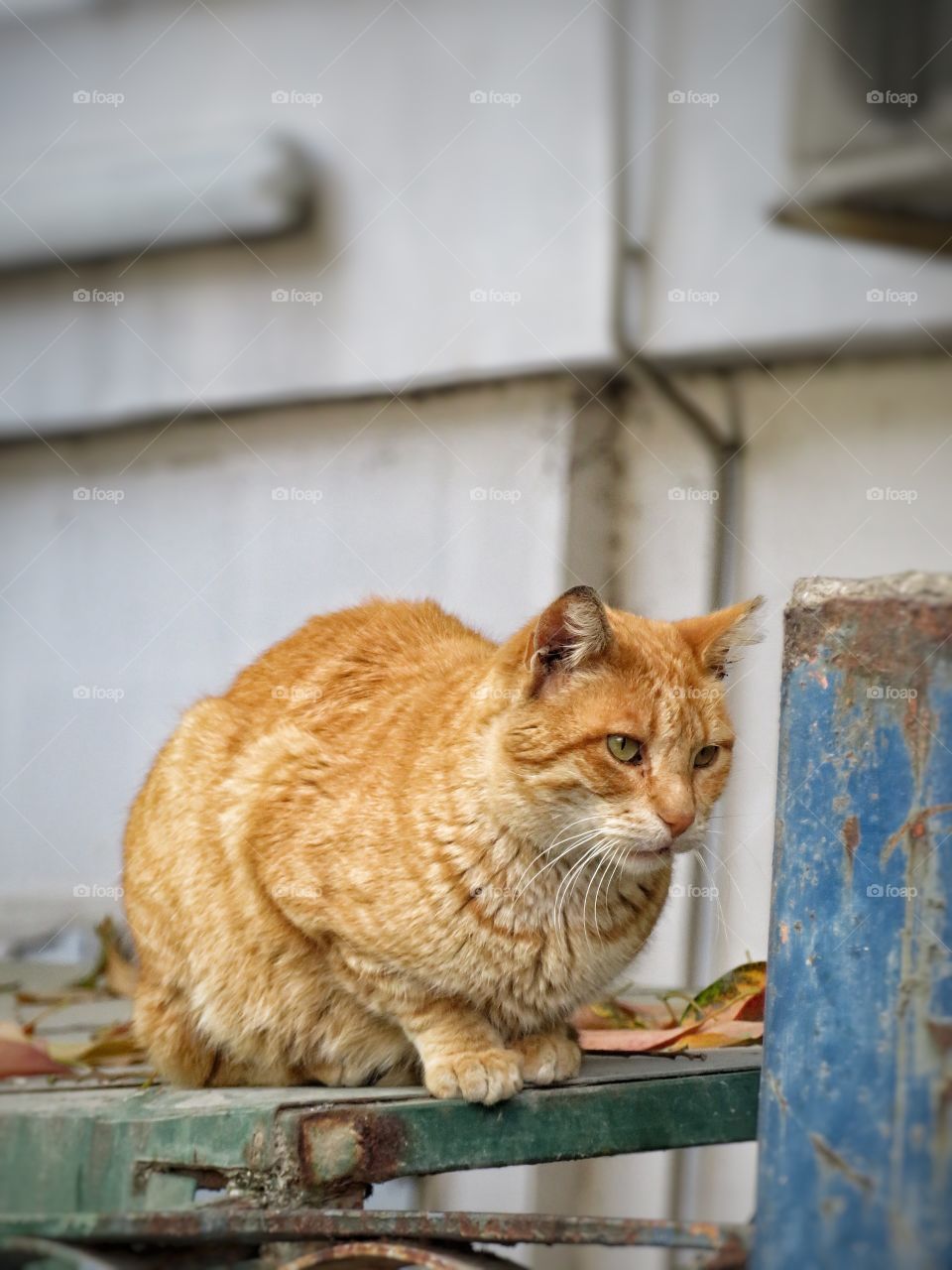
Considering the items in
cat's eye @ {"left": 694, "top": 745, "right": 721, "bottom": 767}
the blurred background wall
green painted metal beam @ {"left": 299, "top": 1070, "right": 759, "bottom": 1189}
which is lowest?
green painted metal beam @ {"left": 299, "top": 1070, "right": 759, "bottom": 1189}

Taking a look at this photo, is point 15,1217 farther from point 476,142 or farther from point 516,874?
point 476,142

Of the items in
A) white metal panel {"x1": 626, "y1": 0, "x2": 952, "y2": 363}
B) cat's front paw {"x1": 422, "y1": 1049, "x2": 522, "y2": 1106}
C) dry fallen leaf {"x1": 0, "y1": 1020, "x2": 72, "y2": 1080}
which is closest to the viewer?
cat's front paw {"x1": 422, "y1": 1049, "x2": 522, "y2": 1106}

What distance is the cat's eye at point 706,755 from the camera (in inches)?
103

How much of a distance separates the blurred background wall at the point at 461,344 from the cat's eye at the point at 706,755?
5.12 feet

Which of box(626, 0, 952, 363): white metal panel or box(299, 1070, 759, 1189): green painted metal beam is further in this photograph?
box(626, 0, 952, 363): white metal panel

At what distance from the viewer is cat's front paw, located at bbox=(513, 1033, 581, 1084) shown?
253 centimetres

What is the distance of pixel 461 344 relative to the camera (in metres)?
4.32

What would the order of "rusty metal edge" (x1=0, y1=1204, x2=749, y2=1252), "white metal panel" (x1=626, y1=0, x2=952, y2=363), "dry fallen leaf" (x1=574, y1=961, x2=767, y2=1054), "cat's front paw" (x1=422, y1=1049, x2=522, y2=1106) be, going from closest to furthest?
1. "rusty metal edge" (x1=0, y1=1204, x2=749, y2=1252)
2. "cat's front paw" (x1=422, y1=1049, x2=522, y2=1106)
3. "dry fallen leaf" (x1=574, y1=961, x2=767, y2=1054)
4. "white metal panel" (x1=626, y1=0, x2=952, y2=363)

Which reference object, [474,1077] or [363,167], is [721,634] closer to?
[474,1077]

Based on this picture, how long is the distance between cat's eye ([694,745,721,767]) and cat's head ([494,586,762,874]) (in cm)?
1

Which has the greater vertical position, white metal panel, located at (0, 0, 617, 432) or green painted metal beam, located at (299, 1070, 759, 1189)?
white metal panel, located at (0, 0, 617, 432)

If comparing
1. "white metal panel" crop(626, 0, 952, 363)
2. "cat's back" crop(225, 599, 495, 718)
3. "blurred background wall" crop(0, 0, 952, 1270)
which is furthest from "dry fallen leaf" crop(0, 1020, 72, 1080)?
"white metal panel" crop(626, 0, 952, 363)

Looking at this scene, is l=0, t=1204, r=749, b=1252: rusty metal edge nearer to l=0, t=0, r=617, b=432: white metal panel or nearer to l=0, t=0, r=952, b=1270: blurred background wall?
l=0, t=0, r=952, b=1270: blurred background wall

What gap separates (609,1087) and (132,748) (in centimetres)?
256
